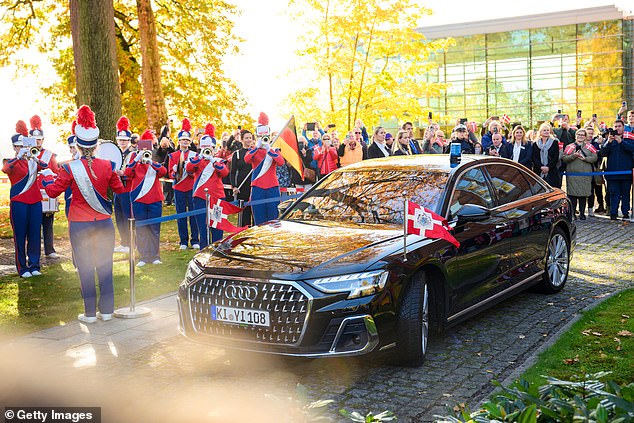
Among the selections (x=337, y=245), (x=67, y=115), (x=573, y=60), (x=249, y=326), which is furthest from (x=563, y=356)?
(x=573, y=60)

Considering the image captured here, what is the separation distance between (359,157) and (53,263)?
800 centimetres

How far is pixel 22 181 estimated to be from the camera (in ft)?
37.0

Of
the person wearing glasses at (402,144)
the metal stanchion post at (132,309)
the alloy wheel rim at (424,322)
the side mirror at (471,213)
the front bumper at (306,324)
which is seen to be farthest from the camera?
the person wearing glasses at (402,144)

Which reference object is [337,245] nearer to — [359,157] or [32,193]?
[32,193]

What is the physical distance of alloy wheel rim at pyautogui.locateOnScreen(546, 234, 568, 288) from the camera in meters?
8.86

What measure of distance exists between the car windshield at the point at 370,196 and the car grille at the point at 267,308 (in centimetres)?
142

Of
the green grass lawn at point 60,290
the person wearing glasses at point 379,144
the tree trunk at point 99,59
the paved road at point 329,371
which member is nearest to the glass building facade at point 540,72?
the person wearing glasses at point 379,144

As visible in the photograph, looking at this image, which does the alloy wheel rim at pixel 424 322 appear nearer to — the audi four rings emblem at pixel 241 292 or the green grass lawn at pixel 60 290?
the audi four rings emblem at pixel 241 292

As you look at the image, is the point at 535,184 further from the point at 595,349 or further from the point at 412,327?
the point at 412,327

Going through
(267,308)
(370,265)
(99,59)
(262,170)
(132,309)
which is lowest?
(132,309)

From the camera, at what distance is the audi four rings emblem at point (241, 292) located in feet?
19.3

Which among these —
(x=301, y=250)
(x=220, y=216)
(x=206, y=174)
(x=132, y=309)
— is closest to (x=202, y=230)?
(x=206, y=174)

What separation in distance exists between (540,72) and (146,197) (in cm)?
4256

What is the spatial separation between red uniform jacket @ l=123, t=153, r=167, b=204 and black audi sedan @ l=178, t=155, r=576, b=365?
17.8 feet
